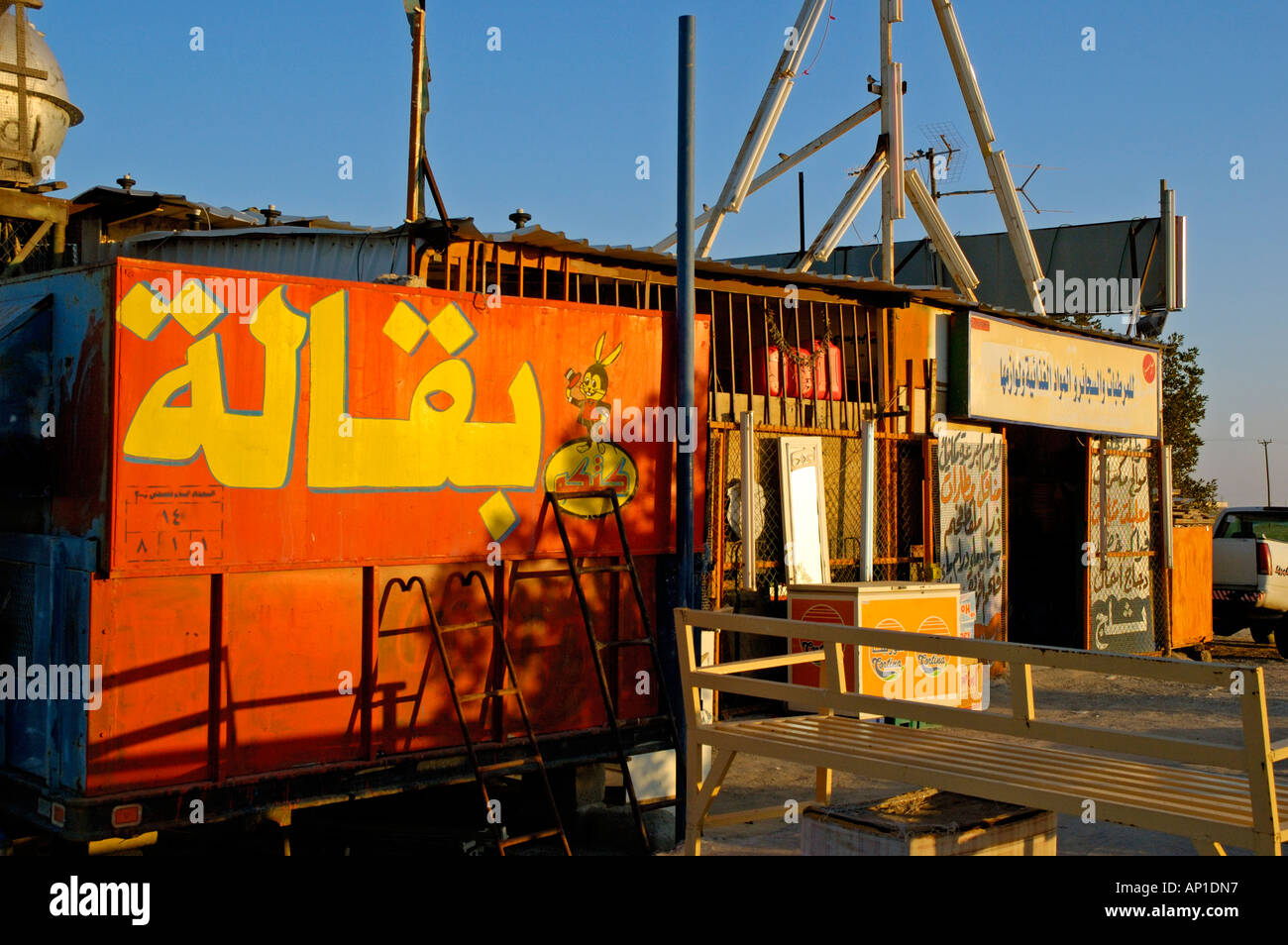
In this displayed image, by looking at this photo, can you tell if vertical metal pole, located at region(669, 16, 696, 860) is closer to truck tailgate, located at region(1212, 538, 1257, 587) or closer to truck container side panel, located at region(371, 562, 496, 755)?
truck container side panel, located at region(371, 562, 496, 755)

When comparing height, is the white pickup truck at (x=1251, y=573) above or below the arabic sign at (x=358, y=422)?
below

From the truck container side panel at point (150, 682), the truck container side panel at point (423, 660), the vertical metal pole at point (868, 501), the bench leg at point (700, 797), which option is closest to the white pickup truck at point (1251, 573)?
the vertical metal pole at point (868, 501)

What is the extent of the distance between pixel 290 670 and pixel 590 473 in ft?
7.42

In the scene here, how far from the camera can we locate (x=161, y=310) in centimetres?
579

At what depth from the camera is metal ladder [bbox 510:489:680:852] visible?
280 inches

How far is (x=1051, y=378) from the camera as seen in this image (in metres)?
15.8

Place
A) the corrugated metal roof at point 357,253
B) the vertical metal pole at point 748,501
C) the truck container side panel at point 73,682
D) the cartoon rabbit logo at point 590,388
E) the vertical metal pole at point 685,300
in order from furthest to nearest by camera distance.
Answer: the vertical metal pole at point 748,501 < the corrugated metal roof at point 357,253 < the vertical metal pole at point 685,300 < the cartoon rabbit logo at point 590,388 < the truck container side panel at point 73,682

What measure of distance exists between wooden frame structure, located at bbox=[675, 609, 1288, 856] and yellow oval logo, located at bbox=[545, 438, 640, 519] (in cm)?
164

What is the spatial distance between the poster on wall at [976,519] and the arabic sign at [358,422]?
7.17 m

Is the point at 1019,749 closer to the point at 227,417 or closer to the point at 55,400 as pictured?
the point at 227,417

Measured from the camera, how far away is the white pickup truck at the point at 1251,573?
17.8m

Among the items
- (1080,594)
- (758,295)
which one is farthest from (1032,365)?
(758,295)

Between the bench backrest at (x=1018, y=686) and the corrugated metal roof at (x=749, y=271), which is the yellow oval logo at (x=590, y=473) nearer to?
the bench backrest at (x=1018, y=686)
